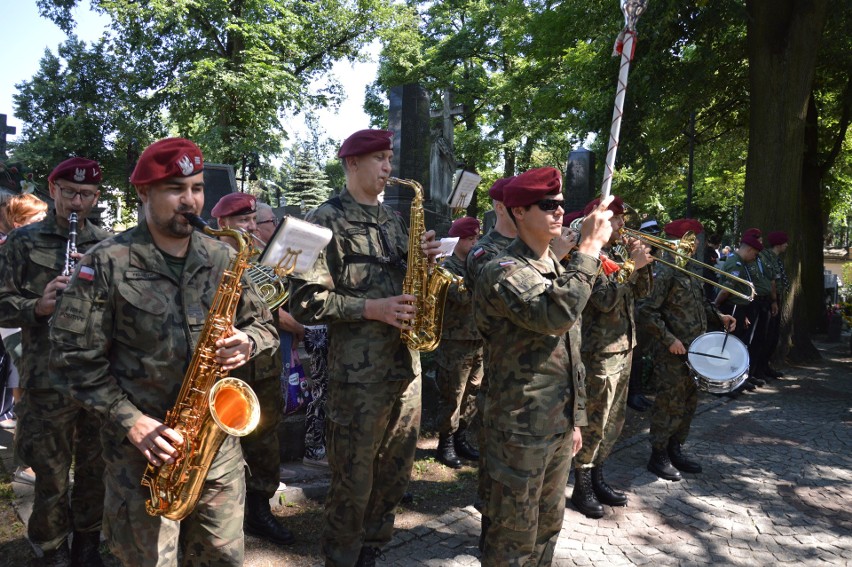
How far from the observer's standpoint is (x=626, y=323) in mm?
5371

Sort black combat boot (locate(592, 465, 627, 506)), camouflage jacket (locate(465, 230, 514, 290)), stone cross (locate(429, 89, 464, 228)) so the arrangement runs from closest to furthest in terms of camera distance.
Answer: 1. camouflage jacket (locate(465, 230, 514, 290))
2. black combat boot (locate(592, 465, 627, 506))
3. stone cross (locate(429, 89, 464, 228))

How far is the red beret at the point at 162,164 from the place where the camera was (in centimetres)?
275

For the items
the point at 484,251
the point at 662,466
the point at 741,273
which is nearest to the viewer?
the point at 484,251

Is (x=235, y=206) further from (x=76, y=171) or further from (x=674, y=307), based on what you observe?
(x=674, y=307)

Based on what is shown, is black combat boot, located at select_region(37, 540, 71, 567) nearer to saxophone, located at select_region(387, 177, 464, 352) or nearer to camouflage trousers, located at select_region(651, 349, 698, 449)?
saxophone, located at select_region(387, 177, 464, 352)

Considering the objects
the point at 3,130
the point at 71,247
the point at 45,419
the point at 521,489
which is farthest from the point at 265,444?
the point at 3,130

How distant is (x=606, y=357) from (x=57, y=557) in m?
4.07

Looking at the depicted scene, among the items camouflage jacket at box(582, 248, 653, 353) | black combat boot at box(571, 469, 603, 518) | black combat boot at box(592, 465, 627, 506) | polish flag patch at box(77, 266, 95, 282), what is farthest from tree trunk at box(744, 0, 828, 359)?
polish flag patch at box(77, 266, 95, 282)

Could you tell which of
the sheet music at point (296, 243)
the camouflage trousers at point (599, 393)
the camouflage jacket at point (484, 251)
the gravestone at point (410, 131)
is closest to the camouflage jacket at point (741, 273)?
the gravestone at point (410, 131)

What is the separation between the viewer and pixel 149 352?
2744mm

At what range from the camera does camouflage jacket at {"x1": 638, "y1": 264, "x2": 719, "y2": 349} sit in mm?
6145

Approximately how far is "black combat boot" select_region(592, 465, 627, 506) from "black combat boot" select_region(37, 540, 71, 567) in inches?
156

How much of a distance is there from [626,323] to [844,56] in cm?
1239

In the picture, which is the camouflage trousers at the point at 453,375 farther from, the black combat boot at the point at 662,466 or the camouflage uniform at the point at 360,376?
the camouflage uniform at the point at 360,376
